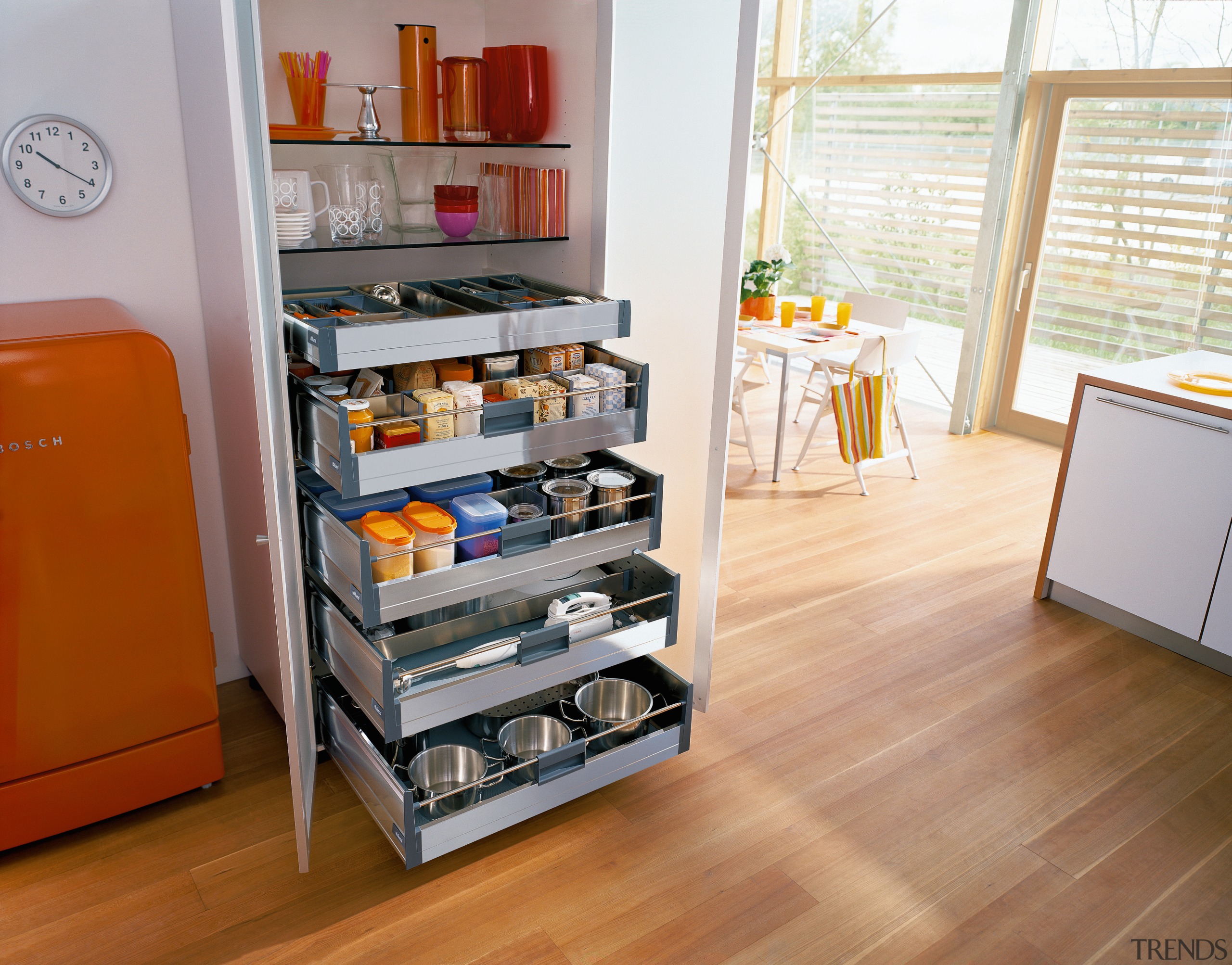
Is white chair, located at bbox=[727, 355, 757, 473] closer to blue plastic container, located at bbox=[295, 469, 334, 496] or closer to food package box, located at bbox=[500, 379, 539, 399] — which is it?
food package box, located at bbox=[500, 379, 539, 399]

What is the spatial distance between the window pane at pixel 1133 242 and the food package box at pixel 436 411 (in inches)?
156

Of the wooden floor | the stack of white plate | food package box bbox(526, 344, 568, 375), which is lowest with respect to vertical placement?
the wooden floor

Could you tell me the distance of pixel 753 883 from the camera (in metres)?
2.06

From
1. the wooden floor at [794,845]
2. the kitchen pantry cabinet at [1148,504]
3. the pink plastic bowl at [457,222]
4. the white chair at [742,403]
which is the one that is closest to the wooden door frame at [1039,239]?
the white chair at [742,403]

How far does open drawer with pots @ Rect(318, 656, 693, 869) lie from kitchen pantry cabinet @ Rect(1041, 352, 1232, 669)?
1783 millimetres

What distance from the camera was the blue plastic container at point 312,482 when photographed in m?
2.01

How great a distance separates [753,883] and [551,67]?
1923 mm

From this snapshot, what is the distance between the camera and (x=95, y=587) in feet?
6.40

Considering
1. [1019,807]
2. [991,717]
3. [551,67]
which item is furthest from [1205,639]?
[551,67]

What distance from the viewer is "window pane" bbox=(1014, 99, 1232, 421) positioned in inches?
175

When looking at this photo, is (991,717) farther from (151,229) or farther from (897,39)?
(897,39)

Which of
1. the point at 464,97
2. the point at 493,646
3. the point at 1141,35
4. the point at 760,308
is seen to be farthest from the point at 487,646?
the point at 1141,35

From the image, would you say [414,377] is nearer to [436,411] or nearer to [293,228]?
[436,411]

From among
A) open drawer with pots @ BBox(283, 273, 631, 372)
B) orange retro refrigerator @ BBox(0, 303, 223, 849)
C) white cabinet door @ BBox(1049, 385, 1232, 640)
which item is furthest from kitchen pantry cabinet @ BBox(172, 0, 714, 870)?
white cabinet door @ BBox(1049, 385, 1232, 640)
